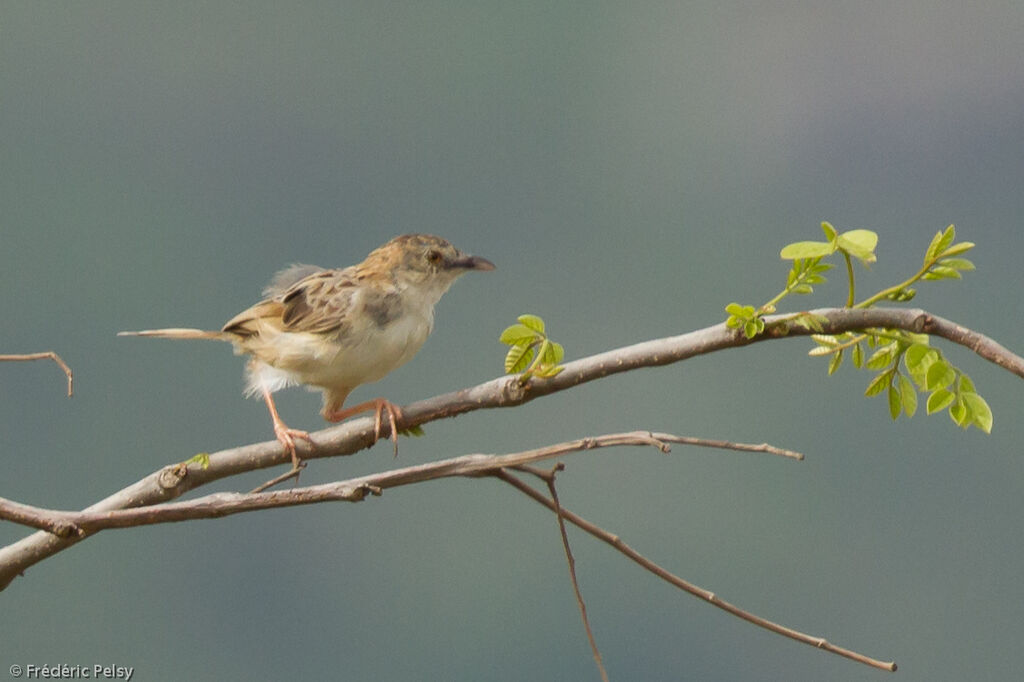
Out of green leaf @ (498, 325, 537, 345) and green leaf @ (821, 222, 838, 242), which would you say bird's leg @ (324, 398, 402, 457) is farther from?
green leaf @ (821, 222, 838, 242)

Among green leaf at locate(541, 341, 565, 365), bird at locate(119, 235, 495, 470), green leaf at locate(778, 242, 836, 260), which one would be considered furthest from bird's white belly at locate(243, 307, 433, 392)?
green leaf at locate(778, 242, 836, 260)

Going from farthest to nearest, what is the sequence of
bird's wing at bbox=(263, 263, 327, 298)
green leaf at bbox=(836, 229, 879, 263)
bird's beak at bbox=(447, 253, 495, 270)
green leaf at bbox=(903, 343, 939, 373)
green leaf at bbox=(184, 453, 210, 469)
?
bird's wing at bbox=(263, 263, 327, 298)
bird's beak at bbox=(447, 253, 495, 270)
green leaf at bbox=(184, 453, 210, 469)
green leaf at bbox=(903, 343, 939, 373)
green leaf at bbox=(836, 229, 879, 263)

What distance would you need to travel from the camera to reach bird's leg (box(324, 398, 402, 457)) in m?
1.38

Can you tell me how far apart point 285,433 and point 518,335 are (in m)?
0.57

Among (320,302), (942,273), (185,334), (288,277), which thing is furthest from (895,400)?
(288,277)

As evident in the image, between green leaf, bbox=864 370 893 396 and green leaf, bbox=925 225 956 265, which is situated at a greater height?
green leaf, bbox=925 225 956 265

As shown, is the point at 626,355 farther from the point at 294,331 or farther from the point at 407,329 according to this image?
the point at 294,331

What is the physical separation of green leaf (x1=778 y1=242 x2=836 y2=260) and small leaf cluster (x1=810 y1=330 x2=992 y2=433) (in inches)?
4.4

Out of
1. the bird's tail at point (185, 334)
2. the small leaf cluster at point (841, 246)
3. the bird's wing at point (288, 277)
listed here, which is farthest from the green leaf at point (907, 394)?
the bird's wing at point (288, 277)

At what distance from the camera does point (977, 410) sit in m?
1.15

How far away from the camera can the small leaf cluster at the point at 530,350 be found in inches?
47.4

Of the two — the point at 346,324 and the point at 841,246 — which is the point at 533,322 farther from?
the point at 346,324

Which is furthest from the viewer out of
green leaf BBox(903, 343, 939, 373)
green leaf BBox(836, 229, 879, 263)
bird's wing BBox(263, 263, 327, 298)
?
bird's wing BBox(263, 263, 327, 298)

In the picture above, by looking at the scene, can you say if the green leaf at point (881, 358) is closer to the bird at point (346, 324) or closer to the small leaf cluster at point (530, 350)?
the small leaf cluster at point (530, 350)
